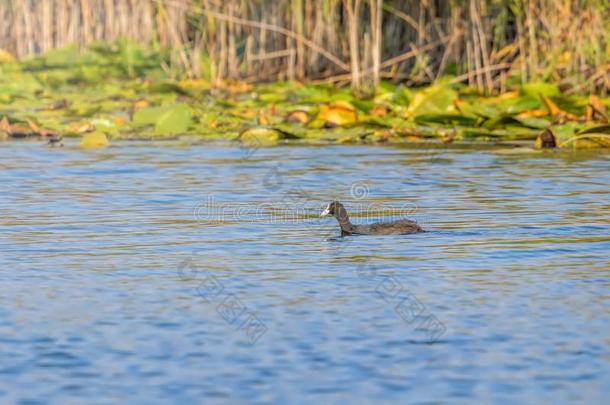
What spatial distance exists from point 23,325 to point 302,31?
14640 mm

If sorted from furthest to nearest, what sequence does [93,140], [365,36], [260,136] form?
[365,36], [260,136], [93,140]

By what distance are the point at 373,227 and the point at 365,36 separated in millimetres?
10417

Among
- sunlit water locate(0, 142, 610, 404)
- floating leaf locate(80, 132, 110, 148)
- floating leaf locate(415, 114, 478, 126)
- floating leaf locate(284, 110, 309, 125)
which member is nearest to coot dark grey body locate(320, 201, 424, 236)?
sunlit water locate(0, 142, 610, 404)

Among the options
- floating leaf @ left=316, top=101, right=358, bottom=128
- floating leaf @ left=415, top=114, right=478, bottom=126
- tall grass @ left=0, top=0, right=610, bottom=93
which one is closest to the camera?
floating leaf @ left=415, top=114, right=478, bottom=126

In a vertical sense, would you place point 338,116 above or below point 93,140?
above

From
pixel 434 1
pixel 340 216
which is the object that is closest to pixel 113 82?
pixel 434 1

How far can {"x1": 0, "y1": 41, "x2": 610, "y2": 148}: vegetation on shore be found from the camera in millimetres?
15680

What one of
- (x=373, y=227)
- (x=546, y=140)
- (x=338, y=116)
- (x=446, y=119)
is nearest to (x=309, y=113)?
(x=338, y=116)

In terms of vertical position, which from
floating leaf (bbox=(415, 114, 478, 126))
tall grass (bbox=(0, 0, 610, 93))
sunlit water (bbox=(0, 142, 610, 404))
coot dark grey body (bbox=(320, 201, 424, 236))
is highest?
tall grass (bbox=(0, 0, 610, 93))

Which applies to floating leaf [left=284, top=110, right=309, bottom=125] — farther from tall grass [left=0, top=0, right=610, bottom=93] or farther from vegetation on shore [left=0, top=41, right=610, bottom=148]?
tall grass [left=0, top=0, right=610, bottom=93]

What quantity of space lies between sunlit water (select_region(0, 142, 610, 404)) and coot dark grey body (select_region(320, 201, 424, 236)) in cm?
11

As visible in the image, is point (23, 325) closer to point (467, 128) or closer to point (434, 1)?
point (467, 128)

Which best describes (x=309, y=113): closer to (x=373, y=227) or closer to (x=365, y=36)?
(x=365, y=36)

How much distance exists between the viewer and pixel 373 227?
9.24 m
